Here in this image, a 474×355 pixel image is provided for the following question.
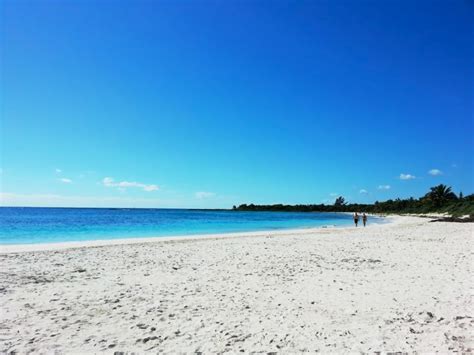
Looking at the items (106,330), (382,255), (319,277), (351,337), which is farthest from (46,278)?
(382,255)

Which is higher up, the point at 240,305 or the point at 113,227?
the point at 240,305

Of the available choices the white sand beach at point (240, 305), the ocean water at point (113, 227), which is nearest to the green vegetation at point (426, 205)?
the ocean water at point (113, 227)

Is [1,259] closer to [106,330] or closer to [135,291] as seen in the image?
[135,291]

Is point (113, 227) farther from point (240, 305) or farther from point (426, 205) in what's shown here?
point (426, 205)

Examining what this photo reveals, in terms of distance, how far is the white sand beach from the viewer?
4727 mm

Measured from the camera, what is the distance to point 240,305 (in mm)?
6453

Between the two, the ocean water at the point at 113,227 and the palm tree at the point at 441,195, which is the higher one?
the palm tree at the point at 441,195

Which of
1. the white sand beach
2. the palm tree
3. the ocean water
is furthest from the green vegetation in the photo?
the white sand beach

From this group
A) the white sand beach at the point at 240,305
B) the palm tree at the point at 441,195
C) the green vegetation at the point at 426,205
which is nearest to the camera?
the white sand beach at the point at 240,305

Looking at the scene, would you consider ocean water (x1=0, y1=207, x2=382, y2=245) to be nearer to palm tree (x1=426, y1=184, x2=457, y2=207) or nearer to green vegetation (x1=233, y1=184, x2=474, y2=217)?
green vegetation (x1=233, y1=184, x2=474, y2=217)

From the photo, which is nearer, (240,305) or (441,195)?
(240,305)

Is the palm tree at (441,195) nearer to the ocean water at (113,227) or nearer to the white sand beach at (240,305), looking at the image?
the ocean water at (113,227)

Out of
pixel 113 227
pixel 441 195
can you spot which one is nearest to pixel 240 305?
pixel 113 227

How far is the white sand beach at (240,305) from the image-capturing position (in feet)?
15.5
